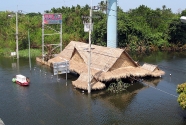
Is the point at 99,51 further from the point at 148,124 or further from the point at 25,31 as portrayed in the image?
the point at 25,31

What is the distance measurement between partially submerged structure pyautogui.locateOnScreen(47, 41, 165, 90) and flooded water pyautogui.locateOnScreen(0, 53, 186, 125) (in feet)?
2.90

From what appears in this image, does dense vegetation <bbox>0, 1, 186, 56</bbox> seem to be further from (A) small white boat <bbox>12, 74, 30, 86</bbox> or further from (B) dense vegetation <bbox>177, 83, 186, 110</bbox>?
(B) dense vegetation <bbox>177, 83, 186, 110</bbox>

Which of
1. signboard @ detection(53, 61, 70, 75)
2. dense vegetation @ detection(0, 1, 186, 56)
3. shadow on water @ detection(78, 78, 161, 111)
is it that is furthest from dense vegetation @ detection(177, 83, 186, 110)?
dense vegetation @ detection(0, 1, 186, 56)

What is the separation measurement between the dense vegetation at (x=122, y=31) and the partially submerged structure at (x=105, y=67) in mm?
13017

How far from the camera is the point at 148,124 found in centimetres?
1694

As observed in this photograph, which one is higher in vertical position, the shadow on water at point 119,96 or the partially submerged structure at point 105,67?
the partially submerged structure at point 105,67

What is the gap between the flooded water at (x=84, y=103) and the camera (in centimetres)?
1753

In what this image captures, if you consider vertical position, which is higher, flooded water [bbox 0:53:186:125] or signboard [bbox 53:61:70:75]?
signboard [bbox 53:61:70:75]

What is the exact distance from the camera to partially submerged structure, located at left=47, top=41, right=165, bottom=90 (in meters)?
23.0

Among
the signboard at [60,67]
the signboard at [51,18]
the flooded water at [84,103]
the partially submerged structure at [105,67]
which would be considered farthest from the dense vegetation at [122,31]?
the flooded water at [84,103]

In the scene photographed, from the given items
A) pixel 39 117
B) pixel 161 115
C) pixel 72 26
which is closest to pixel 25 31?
pixel 72 26

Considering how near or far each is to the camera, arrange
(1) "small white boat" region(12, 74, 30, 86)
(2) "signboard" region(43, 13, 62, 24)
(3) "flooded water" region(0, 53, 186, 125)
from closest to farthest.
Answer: (3) "flooded water" region(0, 53, 186, 125), (1) "small white boat" region(12, 74, 30, 86), (2) "signboard" region(43, 13, 62, 24)

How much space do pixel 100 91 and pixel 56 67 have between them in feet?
16.5

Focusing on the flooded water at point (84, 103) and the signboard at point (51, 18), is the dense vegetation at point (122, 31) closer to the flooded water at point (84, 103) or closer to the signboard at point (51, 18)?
the signboard at point (51, 18)
